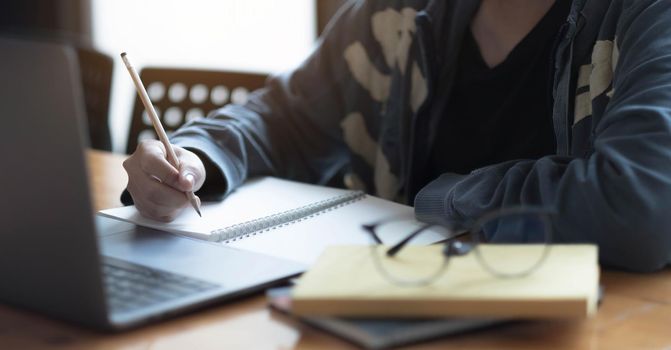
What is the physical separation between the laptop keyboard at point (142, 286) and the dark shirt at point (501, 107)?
644 millimetres

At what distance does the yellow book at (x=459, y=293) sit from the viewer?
70 centimetres

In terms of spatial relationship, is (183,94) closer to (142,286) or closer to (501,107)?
(501,107)

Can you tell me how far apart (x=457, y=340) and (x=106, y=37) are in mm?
2968

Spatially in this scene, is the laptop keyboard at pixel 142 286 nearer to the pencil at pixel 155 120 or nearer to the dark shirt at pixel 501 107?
the pencil at pixel 155 120

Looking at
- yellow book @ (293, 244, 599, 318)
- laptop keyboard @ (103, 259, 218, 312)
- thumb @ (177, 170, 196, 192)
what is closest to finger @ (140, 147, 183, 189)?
thumb @ (177, 170, 196, 192)

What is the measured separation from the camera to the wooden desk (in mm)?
725

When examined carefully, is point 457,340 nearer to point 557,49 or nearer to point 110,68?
point 557,49

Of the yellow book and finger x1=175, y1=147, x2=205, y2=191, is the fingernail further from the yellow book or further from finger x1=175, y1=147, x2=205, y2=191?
the yellow book

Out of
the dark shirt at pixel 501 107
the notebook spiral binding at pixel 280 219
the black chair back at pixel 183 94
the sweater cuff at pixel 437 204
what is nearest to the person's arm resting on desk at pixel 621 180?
the sweater cuff at pixel 437 204

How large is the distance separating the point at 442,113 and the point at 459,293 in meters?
0.74

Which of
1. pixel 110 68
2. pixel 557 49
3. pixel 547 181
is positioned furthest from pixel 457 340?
pixel 110 68

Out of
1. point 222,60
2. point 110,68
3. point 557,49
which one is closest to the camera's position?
point 557,49

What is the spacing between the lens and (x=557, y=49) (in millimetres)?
1251

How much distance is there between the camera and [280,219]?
109cm
